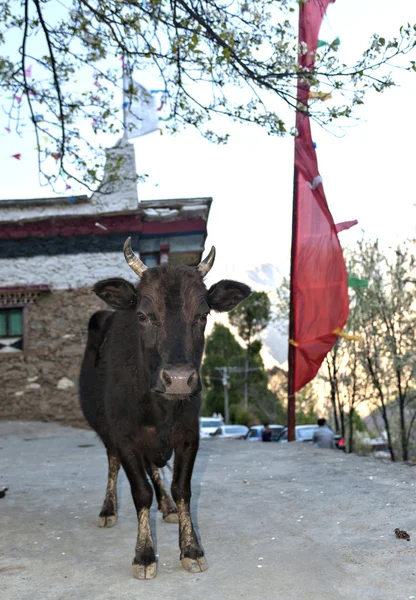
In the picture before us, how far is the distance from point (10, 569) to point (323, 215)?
1023cm

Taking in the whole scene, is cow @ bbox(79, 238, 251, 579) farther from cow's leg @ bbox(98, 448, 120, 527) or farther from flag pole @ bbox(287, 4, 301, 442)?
flag pole @ bbox(287, 4, 301, 442)

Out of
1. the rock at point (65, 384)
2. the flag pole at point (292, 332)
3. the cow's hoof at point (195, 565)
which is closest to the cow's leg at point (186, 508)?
the cow's hoof at point (195, 565)

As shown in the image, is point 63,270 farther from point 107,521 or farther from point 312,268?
point 107,521

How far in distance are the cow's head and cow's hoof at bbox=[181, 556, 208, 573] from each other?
108 cm

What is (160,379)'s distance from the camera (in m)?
3.64

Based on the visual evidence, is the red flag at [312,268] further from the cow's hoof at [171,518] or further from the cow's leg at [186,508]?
the cow's leg at [186,508]

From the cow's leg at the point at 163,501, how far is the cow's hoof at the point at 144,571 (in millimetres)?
1485

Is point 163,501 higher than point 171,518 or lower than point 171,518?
higher

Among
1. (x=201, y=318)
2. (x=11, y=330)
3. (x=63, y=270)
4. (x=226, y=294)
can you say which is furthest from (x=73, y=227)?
(x=201, y=318)

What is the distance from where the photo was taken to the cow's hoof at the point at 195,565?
12.4 feet

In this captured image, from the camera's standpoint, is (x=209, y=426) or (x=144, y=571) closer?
(x=144, y=571)

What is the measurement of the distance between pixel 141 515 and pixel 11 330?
11794 millimetres

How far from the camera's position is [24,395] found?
47.9ft

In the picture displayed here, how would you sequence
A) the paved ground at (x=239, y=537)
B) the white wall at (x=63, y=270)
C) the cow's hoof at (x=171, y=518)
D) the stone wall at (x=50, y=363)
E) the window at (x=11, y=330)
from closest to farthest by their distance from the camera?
the paved ground at (x=239, y=537) → the cow's hoof at (x=171, y=518) → the stone wall at (x=50, y=363) → the window at (x=11, y=330) → the white wall at (x=63, y=270)
